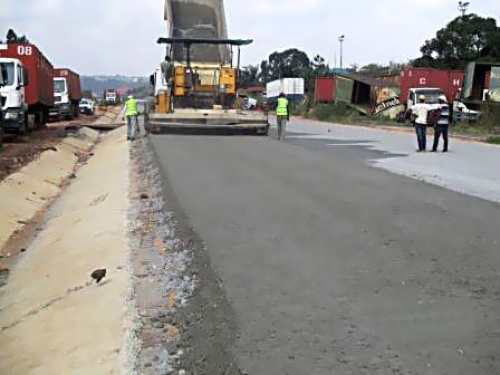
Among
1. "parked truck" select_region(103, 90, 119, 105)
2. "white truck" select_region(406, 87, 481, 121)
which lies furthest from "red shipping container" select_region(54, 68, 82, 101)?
"parked truck" select_region(103, 90, 119, 105)

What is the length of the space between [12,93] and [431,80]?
1068 inches

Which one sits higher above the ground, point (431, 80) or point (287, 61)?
point (287, 61)

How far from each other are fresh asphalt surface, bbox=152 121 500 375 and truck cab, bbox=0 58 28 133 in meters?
11.5

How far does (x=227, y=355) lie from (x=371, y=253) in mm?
2787

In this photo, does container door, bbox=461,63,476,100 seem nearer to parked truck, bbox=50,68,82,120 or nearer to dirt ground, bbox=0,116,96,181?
dirt ground, bbox=0,116,96,181

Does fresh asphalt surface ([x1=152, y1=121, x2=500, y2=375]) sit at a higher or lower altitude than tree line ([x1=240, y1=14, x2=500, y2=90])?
lower

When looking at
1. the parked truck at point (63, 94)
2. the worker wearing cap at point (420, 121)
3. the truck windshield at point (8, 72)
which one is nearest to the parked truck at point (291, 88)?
the parked truck at point (63, 94)

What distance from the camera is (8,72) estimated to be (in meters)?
22.0

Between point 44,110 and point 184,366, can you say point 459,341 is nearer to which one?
point 184,366

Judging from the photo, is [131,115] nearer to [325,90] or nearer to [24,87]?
[24,87]

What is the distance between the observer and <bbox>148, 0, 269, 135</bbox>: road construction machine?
23.5 m

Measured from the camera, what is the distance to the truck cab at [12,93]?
21.7 meters

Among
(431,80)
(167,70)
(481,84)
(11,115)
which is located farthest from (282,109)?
(431,80)

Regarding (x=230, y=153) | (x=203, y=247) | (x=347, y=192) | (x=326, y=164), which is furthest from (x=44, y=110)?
(x=203, y=247)
